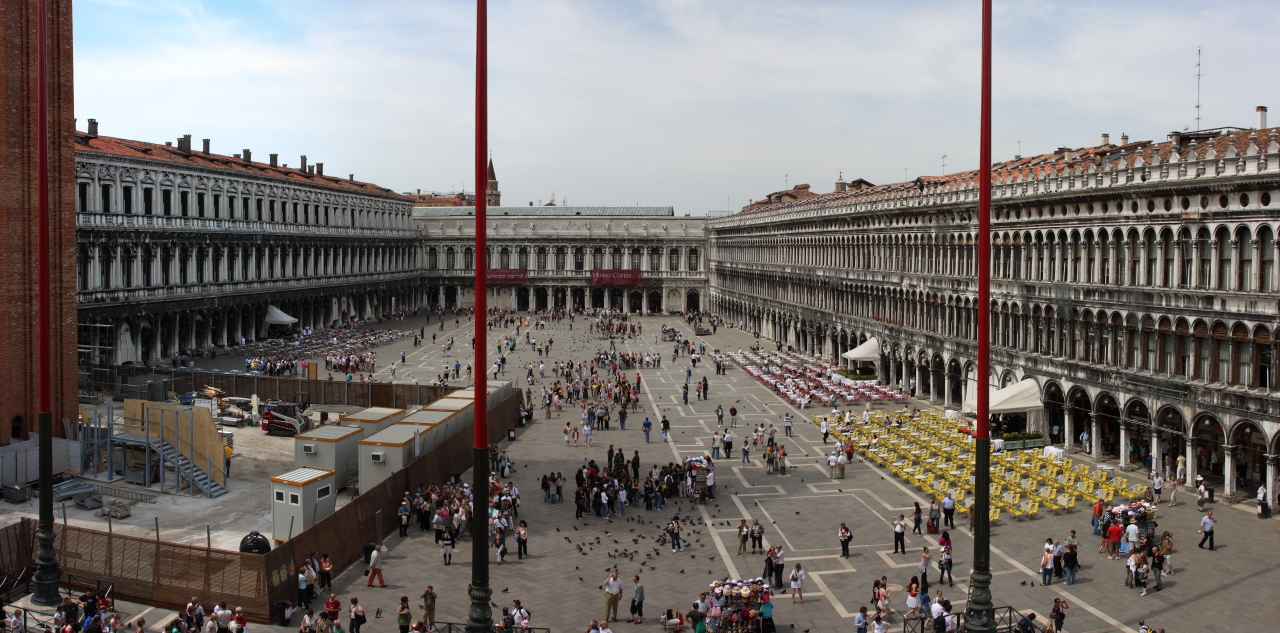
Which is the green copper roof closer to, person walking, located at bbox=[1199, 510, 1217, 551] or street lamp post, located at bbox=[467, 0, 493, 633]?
person walking, located at bbox=[1199, 510, 1217, 551]

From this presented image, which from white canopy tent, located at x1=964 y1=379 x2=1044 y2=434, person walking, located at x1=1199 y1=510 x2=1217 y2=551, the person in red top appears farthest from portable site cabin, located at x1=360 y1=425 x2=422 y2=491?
white canopy tent, located at x1=964 y1=379 x2=1044 y2=434

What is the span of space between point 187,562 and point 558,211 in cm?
11123

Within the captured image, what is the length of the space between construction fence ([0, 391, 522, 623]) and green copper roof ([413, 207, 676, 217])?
105131mm

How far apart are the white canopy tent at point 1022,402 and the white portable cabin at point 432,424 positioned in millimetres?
19761

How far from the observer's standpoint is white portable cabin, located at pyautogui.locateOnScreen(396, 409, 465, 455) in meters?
29.8

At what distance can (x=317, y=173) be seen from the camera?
101562 mm

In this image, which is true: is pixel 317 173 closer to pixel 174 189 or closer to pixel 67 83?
pixel 174 189

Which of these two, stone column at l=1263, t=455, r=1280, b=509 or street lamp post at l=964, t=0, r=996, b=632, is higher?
street lamp post at l=964, t=0, r=996, b=632

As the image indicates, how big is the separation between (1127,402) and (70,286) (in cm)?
3702

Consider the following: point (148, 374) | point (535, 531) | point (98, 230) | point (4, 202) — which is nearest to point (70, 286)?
point (4, 202)

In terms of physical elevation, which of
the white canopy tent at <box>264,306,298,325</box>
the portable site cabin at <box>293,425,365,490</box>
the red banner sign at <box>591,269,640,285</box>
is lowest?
the portable site cabin at <box>293,425,365,490</box>

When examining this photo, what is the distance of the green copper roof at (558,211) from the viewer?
12700 cm

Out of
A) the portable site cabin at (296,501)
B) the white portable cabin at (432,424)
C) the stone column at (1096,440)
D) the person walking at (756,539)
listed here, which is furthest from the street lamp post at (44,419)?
the stone column at (1096,440)

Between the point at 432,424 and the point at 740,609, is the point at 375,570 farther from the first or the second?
the point at 432,424
